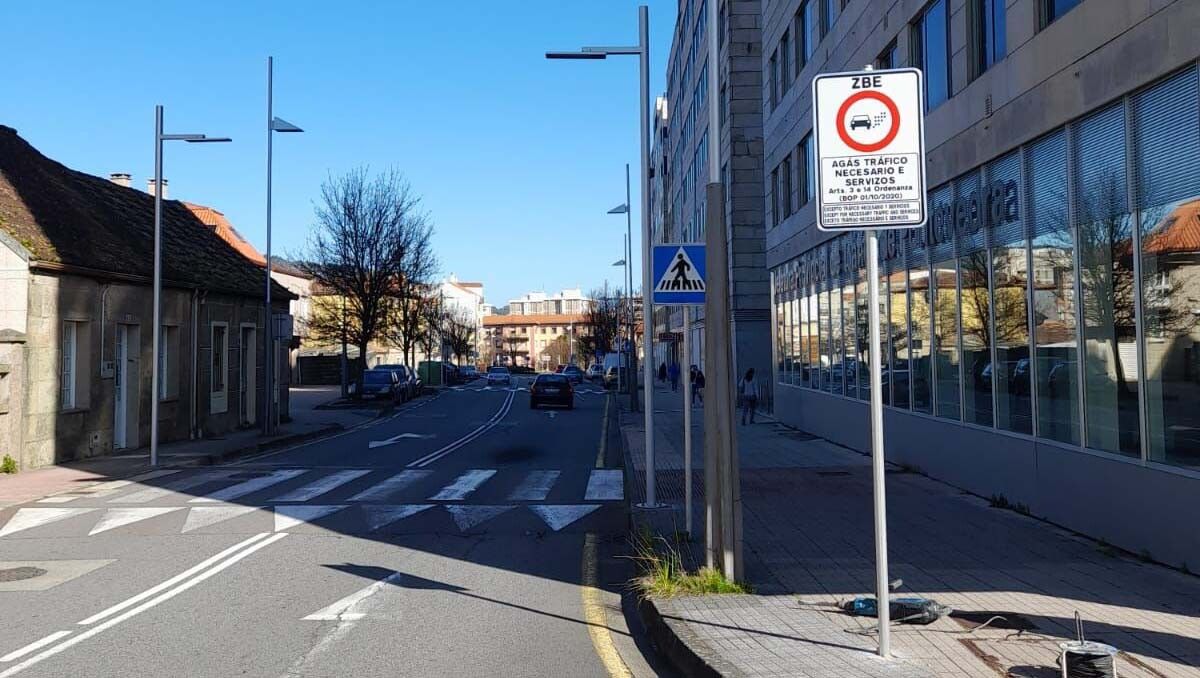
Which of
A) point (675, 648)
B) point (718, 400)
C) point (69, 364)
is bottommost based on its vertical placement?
point (675, 648)

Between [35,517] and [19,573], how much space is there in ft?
13.0

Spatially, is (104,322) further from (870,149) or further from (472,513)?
(870,149)

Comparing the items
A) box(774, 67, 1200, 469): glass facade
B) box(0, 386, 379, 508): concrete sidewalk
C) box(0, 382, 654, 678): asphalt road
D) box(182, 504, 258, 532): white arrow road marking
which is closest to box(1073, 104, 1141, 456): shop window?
box(774, 67, 1200, 469): glass facade

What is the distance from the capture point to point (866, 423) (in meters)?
19.4

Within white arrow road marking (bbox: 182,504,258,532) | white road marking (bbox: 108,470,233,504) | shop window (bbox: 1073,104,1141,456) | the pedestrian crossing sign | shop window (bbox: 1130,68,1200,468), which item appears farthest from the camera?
white road marking (bbox: 108,470,233,504)

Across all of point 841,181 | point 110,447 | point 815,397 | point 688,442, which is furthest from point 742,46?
point 841,181

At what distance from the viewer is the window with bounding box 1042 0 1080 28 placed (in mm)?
10586

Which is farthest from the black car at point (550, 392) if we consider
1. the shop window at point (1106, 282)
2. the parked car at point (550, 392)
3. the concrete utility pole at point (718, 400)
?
the concrete utility pole at point (718, 400)

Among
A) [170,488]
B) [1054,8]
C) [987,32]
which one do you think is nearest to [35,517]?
[170,488]

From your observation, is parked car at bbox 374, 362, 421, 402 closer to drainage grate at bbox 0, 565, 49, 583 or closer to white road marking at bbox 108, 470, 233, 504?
white road marking at bbox 108, 470, 233, 504

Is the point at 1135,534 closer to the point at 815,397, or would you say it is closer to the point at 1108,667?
the point at 1108,667

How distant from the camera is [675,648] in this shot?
21.1ft

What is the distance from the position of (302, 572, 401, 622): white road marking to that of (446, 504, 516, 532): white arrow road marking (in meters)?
3.26

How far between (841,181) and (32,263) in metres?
16.9
